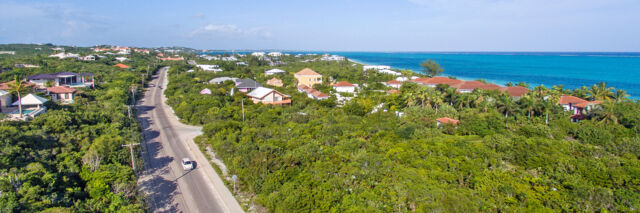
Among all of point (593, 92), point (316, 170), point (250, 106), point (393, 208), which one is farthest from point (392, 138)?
point (593, 92)

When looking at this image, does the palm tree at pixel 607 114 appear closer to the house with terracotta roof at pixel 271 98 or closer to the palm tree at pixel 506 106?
the palm tree at pixel 506 106

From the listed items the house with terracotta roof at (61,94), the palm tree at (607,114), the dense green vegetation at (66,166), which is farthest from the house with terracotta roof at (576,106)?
the house with terracotta roof at (61,94)

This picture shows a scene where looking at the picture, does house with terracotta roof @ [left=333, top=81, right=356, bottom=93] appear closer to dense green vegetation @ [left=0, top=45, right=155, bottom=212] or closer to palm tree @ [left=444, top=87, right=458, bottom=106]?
palm tree @ [left=444, top=87, right=458, bottom=106]

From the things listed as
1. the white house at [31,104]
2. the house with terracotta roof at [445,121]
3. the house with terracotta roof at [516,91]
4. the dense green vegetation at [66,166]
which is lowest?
the dense green vegetation at [66,166]

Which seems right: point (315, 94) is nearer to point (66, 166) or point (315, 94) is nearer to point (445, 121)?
point (445, 121)

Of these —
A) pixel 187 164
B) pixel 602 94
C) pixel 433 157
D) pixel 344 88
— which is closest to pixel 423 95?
Answer: pixel 433 157

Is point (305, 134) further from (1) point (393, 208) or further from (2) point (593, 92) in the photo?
(2) point (593, 92)
